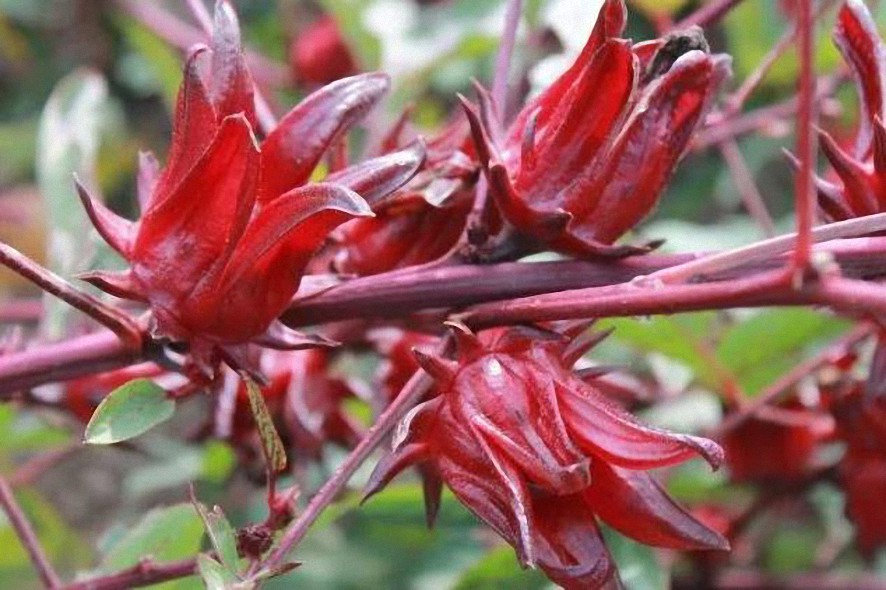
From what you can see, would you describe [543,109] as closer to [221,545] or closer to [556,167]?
[556,167]

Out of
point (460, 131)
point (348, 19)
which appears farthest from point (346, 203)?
point (348, 19)

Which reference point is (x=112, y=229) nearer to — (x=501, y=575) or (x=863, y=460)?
(x=501, y=575)

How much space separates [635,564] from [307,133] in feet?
1.39

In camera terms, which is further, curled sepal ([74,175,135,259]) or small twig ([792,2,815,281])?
curled sepal ([74,175,135,259])

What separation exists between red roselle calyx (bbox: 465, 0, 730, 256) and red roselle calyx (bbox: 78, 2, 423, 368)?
0.20ft

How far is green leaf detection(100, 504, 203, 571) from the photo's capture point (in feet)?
2.86

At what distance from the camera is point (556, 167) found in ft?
2.36

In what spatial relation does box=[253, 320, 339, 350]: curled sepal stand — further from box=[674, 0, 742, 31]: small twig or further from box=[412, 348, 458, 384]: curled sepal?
box=[674, 0, 742, 31]: small twig

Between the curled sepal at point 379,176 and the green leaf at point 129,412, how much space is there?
0.15m

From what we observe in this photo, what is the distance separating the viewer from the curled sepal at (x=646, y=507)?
686 mm

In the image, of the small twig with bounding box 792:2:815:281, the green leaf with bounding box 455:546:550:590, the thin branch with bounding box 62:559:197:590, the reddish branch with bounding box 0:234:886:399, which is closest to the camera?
the small twig with bounding box 792:2:815:281

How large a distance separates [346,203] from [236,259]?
0.25ft

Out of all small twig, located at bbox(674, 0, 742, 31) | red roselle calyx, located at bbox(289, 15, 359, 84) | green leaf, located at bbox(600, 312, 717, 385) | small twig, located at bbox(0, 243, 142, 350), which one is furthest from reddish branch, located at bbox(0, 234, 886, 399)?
red roselle calyx, located at bbox(289, 15, 359, 84)

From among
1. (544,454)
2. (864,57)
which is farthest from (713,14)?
(544,454)
